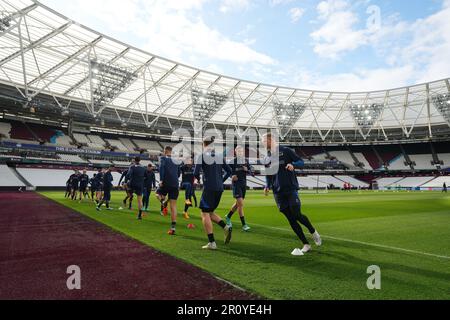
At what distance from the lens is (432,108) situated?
56219 mm

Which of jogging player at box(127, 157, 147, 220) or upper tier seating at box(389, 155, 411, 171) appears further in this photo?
upper tier seating at box(389, 155, 411, 171)

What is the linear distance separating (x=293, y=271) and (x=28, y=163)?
170ft

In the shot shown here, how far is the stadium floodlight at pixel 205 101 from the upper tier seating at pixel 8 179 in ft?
92.4

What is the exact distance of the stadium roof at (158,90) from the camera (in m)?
32.0

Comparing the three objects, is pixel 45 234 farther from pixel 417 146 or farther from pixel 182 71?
pixel 417 146

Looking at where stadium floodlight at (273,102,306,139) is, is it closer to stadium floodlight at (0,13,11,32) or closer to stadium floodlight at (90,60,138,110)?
stadium floodlight at (90,60,138,110)

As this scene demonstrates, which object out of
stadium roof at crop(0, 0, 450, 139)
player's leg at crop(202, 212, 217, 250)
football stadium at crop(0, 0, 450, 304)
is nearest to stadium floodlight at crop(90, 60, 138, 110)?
stadium roof at crop(0, 0, 450, 139)

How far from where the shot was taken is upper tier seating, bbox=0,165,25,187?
3947cm

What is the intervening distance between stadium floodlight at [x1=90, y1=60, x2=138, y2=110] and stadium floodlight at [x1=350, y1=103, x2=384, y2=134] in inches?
1736

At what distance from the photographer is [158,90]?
47.4m

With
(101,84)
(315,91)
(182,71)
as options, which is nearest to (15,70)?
(101,84)
